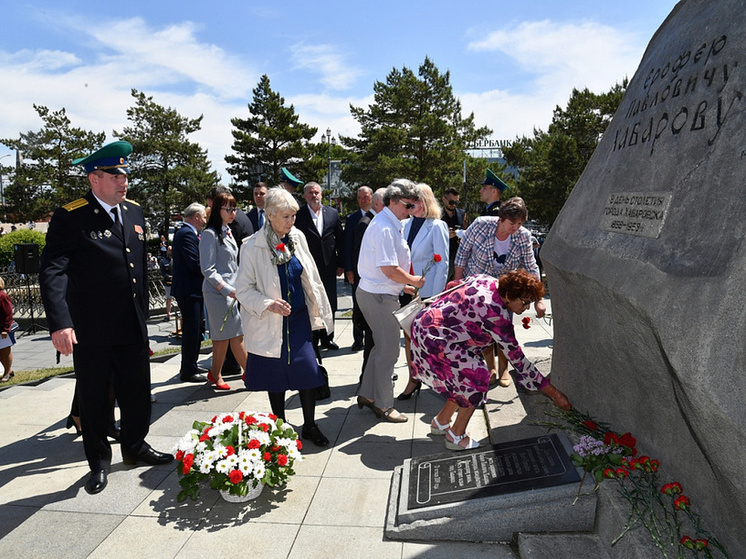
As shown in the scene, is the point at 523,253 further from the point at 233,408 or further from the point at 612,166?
the point at 233,408

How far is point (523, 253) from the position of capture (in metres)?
5.00

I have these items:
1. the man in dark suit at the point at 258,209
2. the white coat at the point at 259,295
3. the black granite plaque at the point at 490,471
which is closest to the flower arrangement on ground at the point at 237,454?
the white coat at the point at 259,295

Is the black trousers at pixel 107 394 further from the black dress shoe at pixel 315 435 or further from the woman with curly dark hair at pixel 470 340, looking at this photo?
the woman with curly dark hair at pixel 470 340

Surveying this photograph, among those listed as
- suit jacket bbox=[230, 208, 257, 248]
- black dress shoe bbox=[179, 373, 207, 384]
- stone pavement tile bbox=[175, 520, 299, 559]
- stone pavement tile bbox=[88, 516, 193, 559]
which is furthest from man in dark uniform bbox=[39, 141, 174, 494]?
suit jacket bbox=[230, 208, 257, 248]

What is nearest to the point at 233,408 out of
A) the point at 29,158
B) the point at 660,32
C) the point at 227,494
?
the point at 227,494

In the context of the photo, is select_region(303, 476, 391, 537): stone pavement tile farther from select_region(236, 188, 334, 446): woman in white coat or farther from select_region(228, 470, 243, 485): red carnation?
select_region(236, 188, 334, 446): woman in white coat

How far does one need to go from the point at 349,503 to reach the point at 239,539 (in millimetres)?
704

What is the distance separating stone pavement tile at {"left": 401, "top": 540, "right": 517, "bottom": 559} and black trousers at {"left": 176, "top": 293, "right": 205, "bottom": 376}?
3.74m

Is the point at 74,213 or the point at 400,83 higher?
the point at 400,83

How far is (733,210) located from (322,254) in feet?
17.1

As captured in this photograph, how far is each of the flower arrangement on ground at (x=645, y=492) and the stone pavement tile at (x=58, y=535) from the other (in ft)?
8.98

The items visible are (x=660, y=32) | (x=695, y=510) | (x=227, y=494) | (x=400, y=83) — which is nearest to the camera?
(x=695, y=510)

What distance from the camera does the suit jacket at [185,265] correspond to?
5.95 metres

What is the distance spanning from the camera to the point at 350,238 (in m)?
7.06
